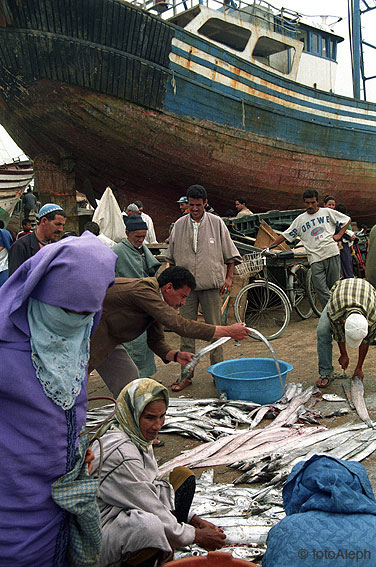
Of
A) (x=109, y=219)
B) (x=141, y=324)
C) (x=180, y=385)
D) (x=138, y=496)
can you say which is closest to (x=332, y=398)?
(x=180, y=385)

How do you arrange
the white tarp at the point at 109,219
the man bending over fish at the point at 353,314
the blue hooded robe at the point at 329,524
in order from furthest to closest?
the white tarp at the point at 109,219
the man bending over fish at the point at 353,314
the blue hooded robe at the point at 329,524

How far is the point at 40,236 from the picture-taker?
205 inches

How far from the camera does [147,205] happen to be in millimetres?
14859

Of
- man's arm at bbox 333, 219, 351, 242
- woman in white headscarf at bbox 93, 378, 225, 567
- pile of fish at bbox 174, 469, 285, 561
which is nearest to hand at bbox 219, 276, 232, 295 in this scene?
man's arm at bbox 333, 219, 351, 242

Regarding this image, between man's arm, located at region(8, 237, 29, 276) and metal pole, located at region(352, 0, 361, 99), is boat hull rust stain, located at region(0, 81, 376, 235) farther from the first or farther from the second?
man's arm, located at region(8, 237, 29, 276)

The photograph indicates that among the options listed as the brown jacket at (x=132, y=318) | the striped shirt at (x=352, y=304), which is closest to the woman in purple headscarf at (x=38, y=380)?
the brown jacket at (x=132, y=318)

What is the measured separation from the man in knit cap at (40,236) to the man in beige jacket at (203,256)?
1.63 meters

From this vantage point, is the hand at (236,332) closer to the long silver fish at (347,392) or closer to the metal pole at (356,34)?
the long silver fish at (347,392)

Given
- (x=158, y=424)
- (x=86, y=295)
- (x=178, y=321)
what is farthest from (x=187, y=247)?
(x=86, y=295)

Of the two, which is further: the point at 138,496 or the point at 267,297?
the point at 267,297

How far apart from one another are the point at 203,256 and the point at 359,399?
2370mm

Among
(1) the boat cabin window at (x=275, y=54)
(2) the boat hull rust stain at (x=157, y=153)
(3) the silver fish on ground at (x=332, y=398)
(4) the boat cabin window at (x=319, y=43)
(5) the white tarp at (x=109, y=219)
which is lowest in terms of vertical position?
(3) the silver fish on ground at (x=332, y=398)

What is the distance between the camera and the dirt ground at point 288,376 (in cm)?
444

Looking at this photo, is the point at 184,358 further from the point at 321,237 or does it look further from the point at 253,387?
the point at 321,237
